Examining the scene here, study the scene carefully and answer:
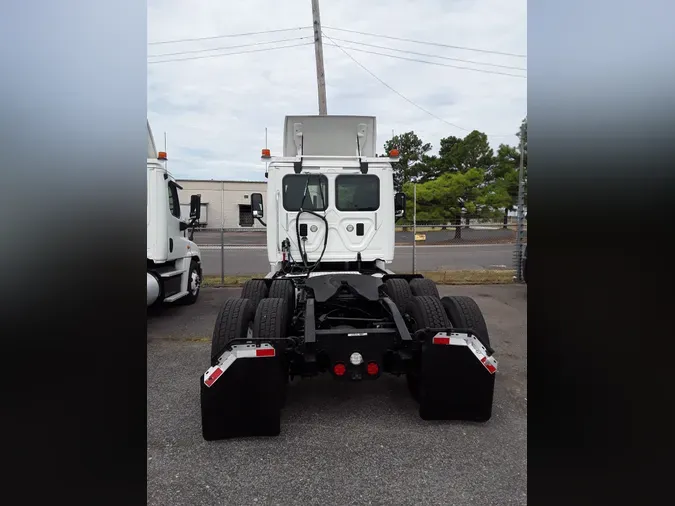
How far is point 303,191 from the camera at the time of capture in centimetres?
557

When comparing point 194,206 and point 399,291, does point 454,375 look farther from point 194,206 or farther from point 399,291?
point 194,206

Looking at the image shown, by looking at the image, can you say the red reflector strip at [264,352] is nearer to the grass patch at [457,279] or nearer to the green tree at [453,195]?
the grass patch at [457,279]

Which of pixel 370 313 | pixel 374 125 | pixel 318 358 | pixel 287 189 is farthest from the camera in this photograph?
pixel 374 125

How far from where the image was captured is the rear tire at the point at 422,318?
3514 millimetres

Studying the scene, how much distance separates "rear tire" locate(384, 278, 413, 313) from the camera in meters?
4.45

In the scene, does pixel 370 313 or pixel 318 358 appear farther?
pixel 370 313

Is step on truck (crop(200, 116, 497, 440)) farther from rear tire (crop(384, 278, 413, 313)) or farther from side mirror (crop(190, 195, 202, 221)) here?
side mirror (crop(190, 195, 202, 221))

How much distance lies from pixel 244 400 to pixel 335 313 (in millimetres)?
1482

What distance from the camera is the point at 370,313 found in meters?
4.28

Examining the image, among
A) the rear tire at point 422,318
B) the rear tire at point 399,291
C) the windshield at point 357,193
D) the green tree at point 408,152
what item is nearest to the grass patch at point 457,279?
the windshield at point 357,193

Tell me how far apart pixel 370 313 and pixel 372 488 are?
193 cm

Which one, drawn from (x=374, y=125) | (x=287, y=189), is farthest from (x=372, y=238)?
(x=374, y=125)

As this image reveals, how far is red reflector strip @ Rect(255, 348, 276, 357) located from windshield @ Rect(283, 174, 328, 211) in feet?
9.28

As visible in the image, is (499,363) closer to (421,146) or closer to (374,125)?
(374,125)
